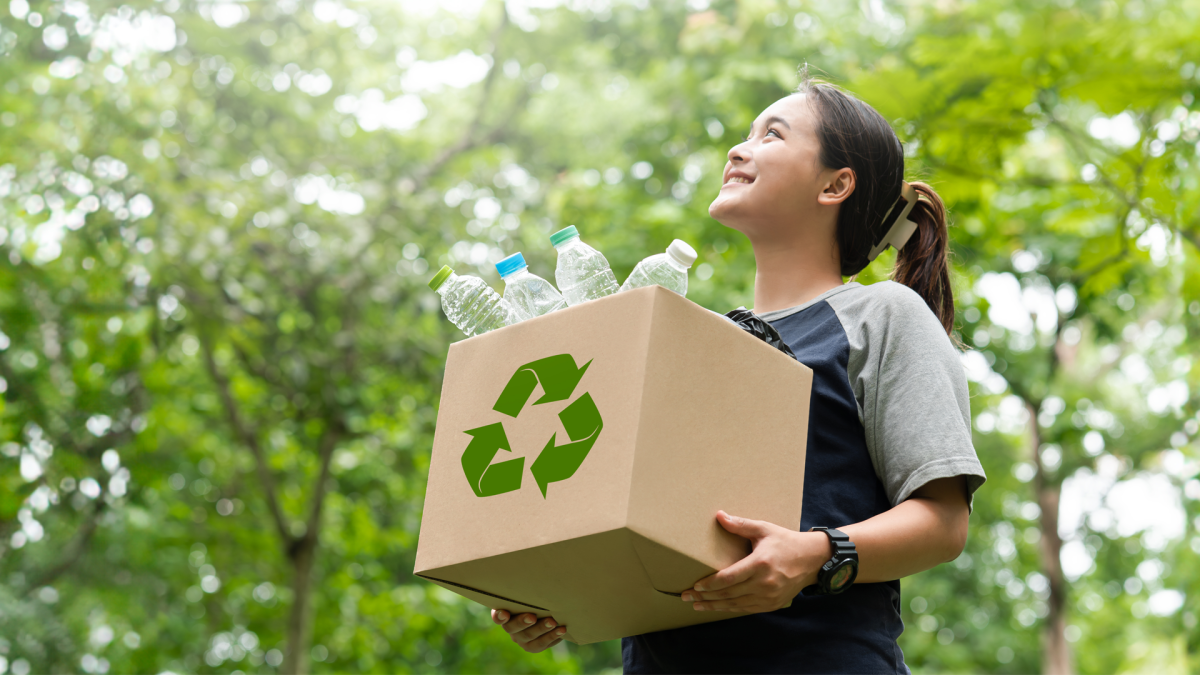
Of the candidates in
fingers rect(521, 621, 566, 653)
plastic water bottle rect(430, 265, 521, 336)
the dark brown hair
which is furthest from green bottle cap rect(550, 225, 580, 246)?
fingers rect(521, 621, 566, 653)

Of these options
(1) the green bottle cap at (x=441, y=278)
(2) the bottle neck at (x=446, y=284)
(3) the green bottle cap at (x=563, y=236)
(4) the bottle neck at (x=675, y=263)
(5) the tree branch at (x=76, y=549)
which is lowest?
(5) the tree branch at (x=76, y=549)

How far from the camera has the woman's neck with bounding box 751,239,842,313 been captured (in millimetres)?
1529

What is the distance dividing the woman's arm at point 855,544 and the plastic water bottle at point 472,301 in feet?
1.61

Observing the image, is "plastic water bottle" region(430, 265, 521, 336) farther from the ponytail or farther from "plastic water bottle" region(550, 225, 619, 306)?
the ponytail

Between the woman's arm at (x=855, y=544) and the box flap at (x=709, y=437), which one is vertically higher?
the box flap at (x=709, y=437)

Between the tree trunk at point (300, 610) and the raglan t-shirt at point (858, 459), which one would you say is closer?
the raglan t-shirt at point (858, 459)

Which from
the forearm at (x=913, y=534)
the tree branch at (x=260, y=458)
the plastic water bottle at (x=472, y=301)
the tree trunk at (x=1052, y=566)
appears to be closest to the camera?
the forearm at (x=913, y=534)

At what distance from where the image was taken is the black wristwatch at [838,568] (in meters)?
1.13

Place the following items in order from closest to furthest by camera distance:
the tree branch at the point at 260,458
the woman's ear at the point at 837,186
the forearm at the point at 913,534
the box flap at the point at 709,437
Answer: the box flap at the point at 709,437 → the forearm at the point at 913,534 → the woman's ear at the point at 837,186 → the tree branch at the point at 260,458

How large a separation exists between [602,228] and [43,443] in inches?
133

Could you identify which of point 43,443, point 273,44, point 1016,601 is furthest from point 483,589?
point 1016,601

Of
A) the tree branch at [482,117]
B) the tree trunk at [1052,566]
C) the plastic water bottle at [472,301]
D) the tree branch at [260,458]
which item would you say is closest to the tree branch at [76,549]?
the tree branch at [260,458]

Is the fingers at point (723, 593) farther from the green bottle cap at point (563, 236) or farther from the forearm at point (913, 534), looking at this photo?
the green bottle cap at point (563, 236)

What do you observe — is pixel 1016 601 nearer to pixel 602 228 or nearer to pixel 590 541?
pixel 602 228
